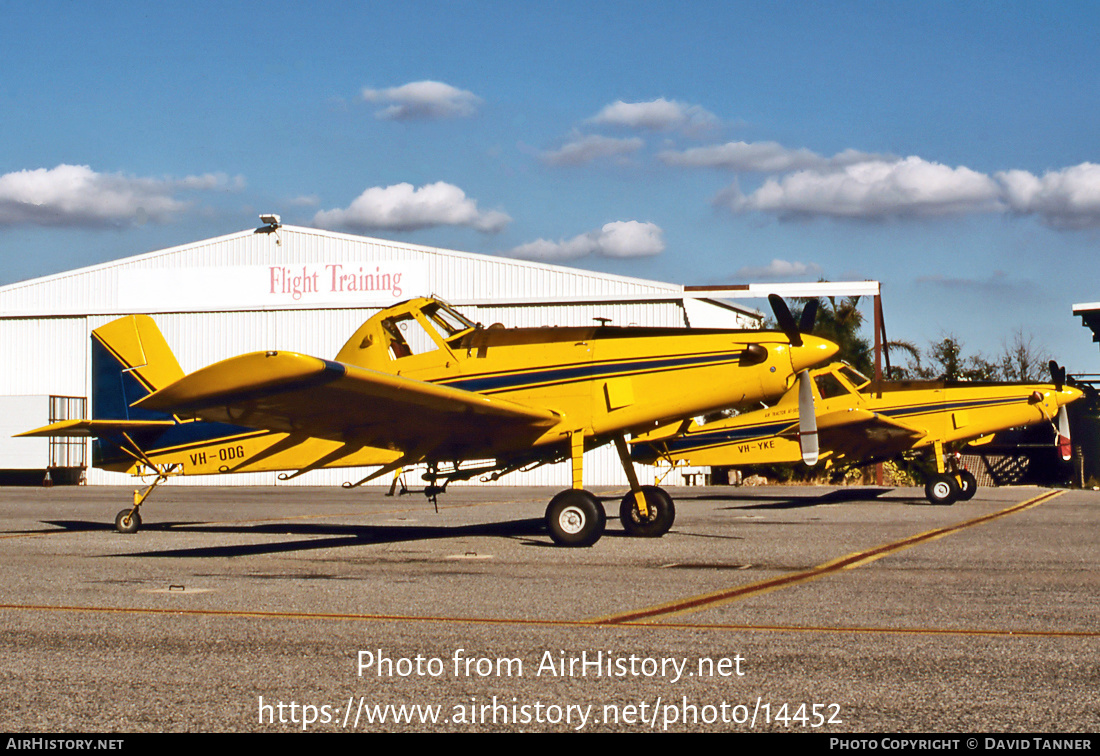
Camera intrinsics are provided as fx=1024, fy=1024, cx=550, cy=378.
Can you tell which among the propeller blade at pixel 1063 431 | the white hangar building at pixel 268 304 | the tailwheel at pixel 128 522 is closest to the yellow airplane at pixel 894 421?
the propeller blade at pixel 1063 431

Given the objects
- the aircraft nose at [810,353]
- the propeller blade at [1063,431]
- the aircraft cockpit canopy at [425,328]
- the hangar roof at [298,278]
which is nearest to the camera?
the aircraft nose at [810,353]

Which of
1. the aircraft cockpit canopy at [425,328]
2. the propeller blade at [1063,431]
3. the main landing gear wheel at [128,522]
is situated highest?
the aircraft cockpit canopy at [425,328]

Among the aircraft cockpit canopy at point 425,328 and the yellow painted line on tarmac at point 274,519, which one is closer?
the aircraft cockpit canopy at point 425,328

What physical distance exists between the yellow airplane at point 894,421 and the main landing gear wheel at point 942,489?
20 mm

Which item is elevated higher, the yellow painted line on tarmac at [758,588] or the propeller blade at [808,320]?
the propeller blade at [808,320]

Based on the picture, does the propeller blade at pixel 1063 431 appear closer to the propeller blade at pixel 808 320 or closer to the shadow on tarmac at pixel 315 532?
the propeller blade at pixel 808 320

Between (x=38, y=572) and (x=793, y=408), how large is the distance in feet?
49.4

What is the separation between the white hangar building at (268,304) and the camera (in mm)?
35469

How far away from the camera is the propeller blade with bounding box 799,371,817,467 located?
1249 cm

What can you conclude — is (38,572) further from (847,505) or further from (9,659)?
(847,505)

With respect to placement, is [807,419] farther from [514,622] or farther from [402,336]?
[514,622]

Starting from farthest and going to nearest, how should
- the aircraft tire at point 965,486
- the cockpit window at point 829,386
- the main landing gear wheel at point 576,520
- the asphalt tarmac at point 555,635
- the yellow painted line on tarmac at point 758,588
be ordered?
the cockpit window at point 829,386 < the aircraft tire at point 965,486 < the main landing gear wheel at point 576,520 < the yellow painted line on tarmac at point 758,588 < the asphalt tarmac at point 555,635
